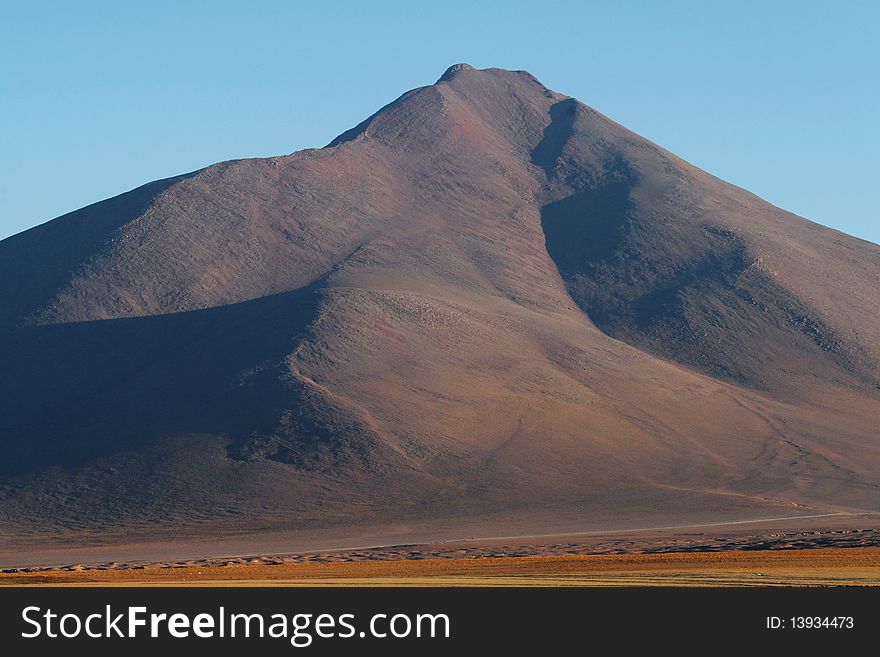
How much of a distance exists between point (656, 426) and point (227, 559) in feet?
166

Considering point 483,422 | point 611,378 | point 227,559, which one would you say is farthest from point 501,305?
point 227,559

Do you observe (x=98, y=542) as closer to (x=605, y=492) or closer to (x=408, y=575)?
(x=605, y=492)

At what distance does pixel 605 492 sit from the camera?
307ft

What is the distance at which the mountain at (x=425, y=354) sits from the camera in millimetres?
93125

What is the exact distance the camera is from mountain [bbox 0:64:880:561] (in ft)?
306

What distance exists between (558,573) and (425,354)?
238 feet

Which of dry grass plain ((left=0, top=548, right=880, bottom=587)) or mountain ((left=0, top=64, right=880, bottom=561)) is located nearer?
dry grass plain ((left=0, top=548, right=880, bottom=587))

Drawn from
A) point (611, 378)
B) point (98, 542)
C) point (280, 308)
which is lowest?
point (98, 542)

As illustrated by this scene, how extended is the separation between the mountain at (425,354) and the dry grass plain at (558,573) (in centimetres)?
3016

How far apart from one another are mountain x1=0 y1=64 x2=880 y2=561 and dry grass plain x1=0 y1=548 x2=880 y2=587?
30.2 m

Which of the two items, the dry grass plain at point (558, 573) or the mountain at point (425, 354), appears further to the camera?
the mountain at point (425, 354)

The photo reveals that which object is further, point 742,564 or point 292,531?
point 292,531

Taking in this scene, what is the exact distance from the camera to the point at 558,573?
42.0m

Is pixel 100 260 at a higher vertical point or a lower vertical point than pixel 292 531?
higher
